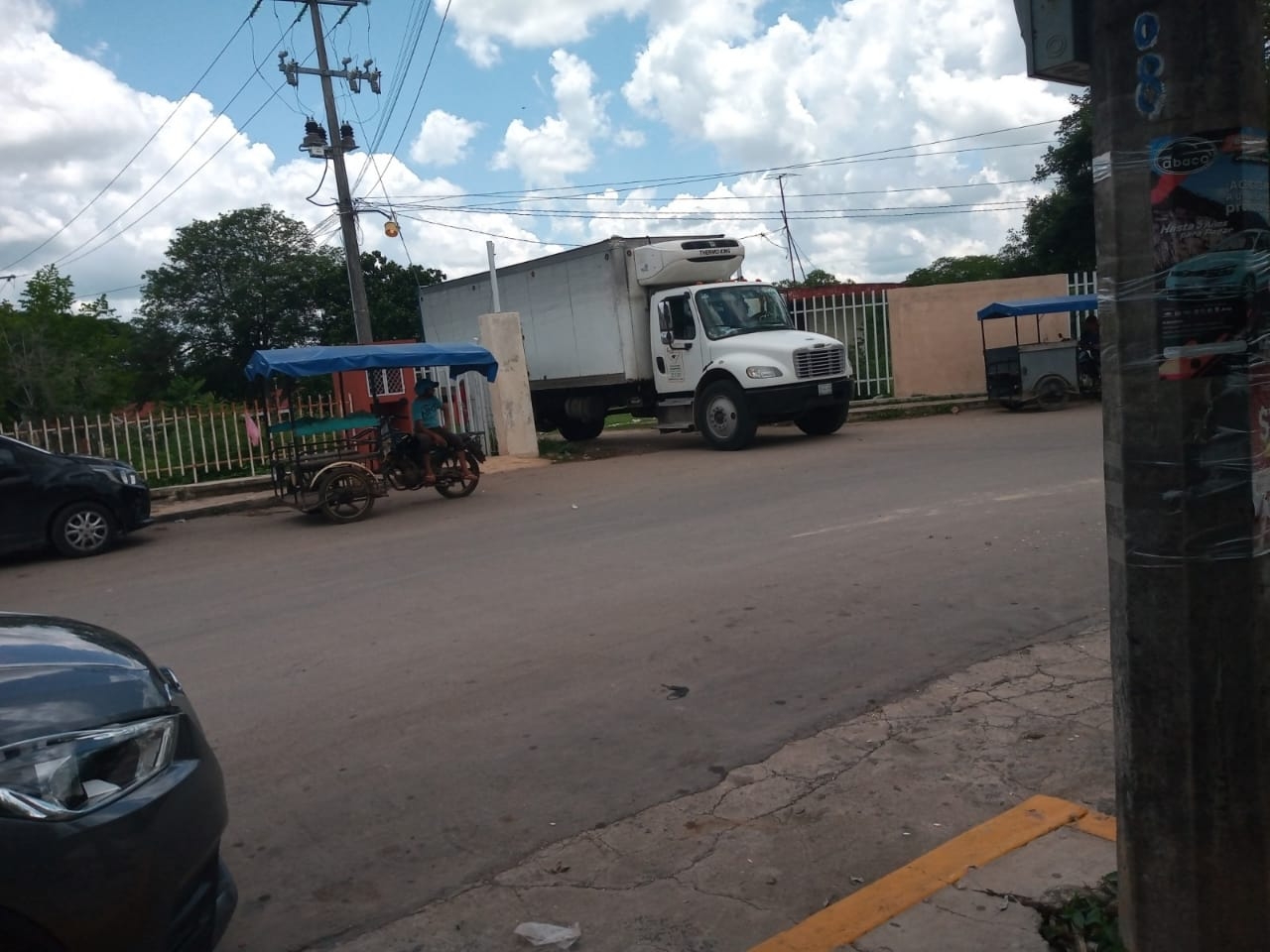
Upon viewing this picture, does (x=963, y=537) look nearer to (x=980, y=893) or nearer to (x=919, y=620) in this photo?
(x=919, y=620)

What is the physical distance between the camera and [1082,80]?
9.41 ft

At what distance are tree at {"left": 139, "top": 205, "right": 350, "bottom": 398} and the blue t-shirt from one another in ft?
102

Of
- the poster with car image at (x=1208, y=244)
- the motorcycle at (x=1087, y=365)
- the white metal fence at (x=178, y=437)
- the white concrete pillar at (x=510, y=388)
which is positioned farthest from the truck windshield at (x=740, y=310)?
the poster with car image at (x=1208, y=244)

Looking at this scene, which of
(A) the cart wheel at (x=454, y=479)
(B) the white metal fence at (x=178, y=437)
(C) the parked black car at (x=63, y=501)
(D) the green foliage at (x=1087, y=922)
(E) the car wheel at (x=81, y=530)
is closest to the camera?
(D) the green foliage at (x=1087, y=922)

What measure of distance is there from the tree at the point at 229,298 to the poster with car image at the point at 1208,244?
1688 inches

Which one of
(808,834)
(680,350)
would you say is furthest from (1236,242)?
(680,350)

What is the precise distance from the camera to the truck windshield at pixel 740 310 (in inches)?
671

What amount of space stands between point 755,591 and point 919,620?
4.25 ft

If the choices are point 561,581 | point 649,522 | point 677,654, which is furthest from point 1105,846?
point 649,522

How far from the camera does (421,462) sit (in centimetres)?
1366

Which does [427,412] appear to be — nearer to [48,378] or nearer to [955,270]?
[48,378]

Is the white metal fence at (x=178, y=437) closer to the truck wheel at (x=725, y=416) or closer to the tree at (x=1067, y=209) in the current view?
the truck wheel at (x=725, y=416)

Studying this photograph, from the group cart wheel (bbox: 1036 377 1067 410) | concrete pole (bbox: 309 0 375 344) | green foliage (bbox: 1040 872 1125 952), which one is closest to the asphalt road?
green foliage (bbox: 1040 872 1125 952)

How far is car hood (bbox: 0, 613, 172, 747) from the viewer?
2.74m
